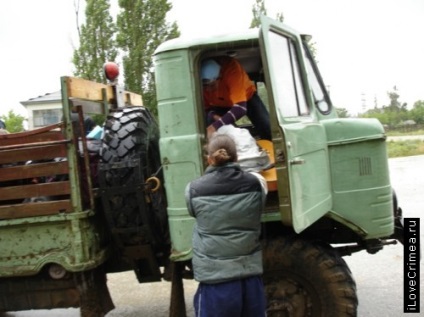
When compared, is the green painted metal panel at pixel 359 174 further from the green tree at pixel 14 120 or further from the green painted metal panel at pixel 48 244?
the green tree at pixel 14 120

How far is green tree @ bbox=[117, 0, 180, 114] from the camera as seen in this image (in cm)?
1277

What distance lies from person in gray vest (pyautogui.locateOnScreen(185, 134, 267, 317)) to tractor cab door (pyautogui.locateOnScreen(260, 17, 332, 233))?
0.21 metres

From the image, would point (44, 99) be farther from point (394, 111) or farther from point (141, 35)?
point (394, 111)

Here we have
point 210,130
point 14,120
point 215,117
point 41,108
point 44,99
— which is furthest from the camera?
point 14,120

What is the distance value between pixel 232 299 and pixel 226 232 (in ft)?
1.37

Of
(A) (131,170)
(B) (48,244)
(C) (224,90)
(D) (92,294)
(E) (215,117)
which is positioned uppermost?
(C) (224,90)

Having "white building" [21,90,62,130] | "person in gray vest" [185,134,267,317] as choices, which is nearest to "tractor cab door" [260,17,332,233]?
"person in gray vest" [185,134,267,317]

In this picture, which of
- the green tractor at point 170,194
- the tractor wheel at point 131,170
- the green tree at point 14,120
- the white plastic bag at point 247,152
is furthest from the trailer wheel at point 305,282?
the green tree at point 14,120

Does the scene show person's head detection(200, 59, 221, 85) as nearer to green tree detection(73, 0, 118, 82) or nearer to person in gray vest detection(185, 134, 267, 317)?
person in gray vest detection(185, 134, 267, 317)

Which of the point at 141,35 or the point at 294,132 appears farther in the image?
the point at 141,35

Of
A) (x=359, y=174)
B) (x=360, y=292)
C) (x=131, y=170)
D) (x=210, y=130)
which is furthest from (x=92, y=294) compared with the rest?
(x=360, y=292)

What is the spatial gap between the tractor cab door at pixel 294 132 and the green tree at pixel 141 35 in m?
8.95

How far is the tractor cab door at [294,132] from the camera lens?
3.16m

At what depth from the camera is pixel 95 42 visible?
44.7 ft
